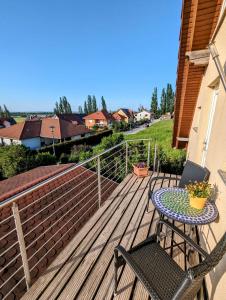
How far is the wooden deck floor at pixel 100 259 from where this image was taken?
1.61 m

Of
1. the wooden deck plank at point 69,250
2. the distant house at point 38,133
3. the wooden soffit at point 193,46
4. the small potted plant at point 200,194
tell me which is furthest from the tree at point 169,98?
the small potted plant at point 200,194

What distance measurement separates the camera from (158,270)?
1.37 m

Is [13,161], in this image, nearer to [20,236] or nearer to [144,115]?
[20,236]

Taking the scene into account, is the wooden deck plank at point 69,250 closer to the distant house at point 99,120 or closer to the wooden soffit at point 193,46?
the wooden soffit at point 193,46

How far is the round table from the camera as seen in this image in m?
1.62

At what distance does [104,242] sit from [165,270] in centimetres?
105

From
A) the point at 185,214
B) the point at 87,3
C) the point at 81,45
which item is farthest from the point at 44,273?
the point at 81,45

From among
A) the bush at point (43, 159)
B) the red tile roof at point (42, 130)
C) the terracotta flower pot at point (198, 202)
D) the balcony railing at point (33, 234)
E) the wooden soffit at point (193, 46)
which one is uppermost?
the wooden soffit at point (193, 46)

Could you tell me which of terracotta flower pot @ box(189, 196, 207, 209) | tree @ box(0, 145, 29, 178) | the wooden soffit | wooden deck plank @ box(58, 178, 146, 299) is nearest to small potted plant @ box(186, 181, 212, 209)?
terracotta flower pot @ box(189, 196, 207, 209)

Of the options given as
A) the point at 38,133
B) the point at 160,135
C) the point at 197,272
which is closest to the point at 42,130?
the point at 38,133

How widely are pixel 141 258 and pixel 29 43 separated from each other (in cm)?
1775

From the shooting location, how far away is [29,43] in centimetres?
1429

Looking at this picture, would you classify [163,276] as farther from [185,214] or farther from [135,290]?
[185,214]

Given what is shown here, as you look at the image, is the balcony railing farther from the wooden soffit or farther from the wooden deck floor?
the wooden soffit
